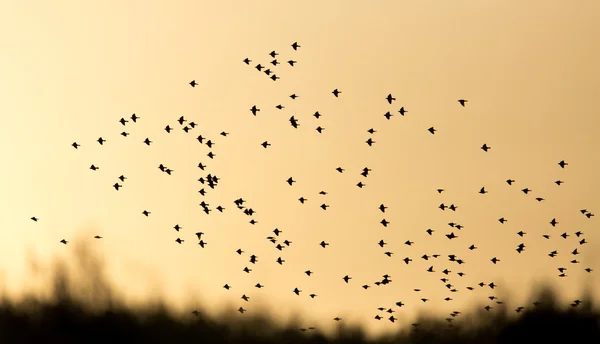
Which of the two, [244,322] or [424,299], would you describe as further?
[244,322]

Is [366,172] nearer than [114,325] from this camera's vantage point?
Yes

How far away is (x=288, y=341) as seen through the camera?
257 ft

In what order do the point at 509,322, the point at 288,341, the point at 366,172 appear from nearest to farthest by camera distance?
1. the point at 366,172
2. the point at 288,341
3. the point at 509,322

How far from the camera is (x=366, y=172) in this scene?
6128cm

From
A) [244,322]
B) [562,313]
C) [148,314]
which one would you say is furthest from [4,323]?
[562,313]

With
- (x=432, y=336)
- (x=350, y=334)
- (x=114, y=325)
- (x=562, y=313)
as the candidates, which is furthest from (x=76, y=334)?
(x=562, y=313)

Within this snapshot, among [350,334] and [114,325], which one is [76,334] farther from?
[350,334]

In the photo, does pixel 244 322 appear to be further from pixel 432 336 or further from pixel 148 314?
pixel 432 336

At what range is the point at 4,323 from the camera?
272ft

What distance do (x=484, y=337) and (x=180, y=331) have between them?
1923 cm

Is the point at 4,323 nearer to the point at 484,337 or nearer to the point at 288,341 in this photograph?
the point at 288,341

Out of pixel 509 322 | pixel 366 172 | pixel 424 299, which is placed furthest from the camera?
pixel 509 322

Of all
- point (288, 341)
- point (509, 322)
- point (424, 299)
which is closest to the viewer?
point (424, 299)

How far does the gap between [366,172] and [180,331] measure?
82.0ft
